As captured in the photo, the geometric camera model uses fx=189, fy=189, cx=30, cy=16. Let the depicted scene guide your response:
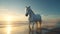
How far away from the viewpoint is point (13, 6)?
5.30 m

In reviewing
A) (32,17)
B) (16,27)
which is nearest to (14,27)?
(16,27)

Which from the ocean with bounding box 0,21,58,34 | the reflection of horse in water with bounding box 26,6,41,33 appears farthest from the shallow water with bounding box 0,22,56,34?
the reflection of horse in water with bounding box 26,6,41,33

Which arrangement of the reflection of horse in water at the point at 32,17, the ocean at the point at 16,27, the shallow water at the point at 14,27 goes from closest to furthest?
the reflection of horse in water at the point at 32,17 → the ocean at the point at 16,27 → the shallow water at the point at 14,27

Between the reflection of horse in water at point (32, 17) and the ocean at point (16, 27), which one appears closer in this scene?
the reflection of horse in water at point (32, 17)

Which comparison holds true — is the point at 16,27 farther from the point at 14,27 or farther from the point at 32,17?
the point at 32,17

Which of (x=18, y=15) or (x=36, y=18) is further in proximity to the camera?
(x=18, y=15)

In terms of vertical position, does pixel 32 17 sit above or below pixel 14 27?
above

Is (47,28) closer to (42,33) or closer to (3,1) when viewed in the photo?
(42,33)

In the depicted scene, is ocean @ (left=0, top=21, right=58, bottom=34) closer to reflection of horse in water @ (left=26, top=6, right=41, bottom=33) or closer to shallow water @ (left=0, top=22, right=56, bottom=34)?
shallow water @ (left=0, top=22, right=56, bottom=34)

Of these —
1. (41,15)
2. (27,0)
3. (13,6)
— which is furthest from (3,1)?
(41,15)

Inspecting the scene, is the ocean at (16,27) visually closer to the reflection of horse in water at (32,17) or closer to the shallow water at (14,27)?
the shallow water at (14,27)

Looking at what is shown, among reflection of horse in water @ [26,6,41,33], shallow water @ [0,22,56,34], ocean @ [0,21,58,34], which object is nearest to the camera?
reflection of horse in water @ [26,6,41,33]

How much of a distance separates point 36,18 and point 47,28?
0.76 m

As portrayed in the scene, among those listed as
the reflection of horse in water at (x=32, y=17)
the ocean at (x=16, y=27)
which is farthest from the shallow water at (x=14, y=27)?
the reflection of horse in water at (x=32, y=17)
